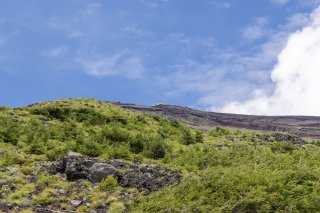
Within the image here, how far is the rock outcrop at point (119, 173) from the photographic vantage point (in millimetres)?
18078

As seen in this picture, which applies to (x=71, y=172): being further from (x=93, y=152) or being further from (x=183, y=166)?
(x=183, y=166)

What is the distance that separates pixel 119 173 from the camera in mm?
18953

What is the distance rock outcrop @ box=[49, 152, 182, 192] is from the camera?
18078 mm

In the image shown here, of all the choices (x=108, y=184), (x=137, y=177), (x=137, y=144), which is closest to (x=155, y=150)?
(x=137, y=144)

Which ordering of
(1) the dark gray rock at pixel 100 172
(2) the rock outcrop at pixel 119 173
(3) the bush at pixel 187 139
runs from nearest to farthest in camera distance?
(2) the rock outcrop at pixel 119 173
(1) the dark gray rock at pixel 100 172
(3) the bush at pixel 187 139

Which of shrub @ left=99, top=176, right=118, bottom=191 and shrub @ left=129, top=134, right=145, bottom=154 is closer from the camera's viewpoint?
shrub @ left=99, top=176, right=118, bottom=191

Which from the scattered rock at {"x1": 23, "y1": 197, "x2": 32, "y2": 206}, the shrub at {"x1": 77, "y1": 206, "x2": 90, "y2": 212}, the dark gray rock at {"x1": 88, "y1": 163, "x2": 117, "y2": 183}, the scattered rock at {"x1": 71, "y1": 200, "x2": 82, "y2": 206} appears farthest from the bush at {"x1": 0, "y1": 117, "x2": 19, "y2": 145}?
the shrub at {"x1": 77, "y1": 206, "x2": 90, "y2": 212}

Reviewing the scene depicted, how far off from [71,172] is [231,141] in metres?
20.4

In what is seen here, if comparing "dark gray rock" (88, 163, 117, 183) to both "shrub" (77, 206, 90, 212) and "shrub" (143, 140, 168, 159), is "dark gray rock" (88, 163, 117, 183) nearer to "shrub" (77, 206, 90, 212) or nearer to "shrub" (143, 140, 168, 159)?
"shrub" (77, 206, 90, 212)

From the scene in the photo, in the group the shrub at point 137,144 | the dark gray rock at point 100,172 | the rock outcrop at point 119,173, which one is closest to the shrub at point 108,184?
the rock outcrop at point 119,173

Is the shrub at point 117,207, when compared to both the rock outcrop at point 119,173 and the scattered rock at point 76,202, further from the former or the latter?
the rock outcrop at point 119,173

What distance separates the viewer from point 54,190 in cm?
1761

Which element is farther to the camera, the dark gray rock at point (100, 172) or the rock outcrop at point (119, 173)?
the dark gray rock at point (100, 172)

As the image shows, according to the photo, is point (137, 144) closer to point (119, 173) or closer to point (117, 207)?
point (119, 173)
